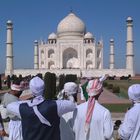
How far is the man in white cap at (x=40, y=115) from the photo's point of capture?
3.34m

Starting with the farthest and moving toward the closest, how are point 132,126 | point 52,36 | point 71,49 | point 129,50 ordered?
point 52,36
point 71,49
point 129,50
point 132,126

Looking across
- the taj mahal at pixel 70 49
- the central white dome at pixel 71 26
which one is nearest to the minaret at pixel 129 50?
the taj mahal at pixel 70 49

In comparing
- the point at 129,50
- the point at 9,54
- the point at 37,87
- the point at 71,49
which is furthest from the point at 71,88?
the point at 71,49

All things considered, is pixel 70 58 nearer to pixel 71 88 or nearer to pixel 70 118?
pixel 71 88

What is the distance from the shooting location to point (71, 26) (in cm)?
5200

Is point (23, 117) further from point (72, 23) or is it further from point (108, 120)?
point (72, 23)

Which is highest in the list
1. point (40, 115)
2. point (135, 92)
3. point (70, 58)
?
point (70, 58)

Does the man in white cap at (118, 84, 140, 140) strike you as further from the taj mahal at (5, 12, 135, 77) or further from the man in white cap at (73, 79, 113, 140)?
the taj mahal at (5, 12, 135, 77)

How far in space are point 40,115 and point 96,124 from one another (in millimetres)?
538

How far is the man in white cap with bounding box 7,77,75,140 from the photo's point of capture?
334 cm

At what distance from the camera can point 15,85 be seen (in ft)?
14.2

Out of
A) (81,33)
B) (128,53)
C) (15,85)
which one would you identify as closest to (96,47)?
(81,33)

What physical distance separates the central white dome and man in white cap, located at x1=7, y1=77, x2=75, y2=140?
48.9 metres

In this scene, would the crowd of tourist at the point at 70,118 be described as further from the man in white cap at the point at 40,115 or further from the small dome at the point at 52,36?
the small dome at the point at 52,36
